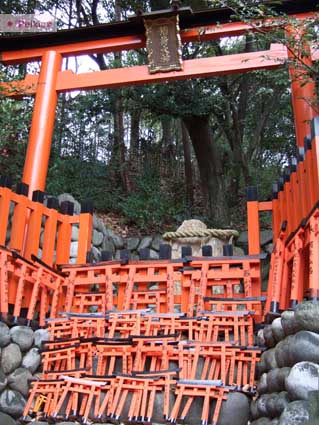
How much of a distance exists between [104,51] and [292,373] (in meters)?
6.63

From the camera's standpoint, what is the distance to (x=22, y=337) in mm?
5152


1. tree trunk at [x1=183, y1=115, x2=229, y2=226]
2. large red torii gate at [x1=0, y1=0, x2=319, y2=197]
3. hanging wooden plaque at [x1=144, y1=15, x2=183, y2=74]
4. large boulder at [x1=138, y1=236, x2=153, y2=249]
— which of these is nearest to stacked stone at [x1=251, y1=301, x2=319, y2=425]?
large red torii gate at [x1=0, y1=0, x2=319, y2=197]

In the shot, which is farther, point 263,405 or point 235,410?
point 235,410

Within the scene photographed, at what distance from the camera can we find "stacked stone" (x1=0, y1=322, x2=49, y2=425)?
15.0ft

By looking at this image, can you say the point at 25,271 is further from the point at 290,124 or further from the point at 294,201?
the point at 290,124

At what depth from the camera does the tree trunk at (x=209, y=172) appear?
1106 centimetres

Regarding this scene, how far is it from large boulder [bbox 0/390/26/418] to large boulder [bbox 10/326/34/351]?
0.53 m

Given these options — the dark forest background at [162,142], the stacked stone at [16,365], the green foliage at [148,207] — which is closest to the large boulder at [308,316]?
the stacked stone at [16,365]

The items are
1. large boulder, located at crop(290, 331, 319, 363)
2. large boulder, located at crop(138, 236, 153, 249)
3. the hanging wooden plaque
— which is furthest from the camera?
large boulder, located at crop(138, 236, 153, 249)

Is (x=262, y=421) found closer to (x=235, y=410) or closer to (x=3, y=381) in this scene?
(x=235, y=410)

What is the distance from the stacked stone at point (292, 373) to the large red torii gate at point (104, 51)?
413 cm

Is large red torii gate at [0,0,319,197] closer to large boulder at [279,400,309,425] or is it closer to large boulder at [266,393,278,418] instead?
large boulder at [266,393,278,418]

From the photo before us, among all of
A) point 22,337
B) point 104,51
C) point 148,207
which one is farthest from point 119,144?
point 22,337

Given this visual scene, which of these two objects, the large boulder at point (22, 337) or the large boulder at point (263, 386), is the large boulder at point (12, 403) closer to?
the large boulder at point (22, 337)
